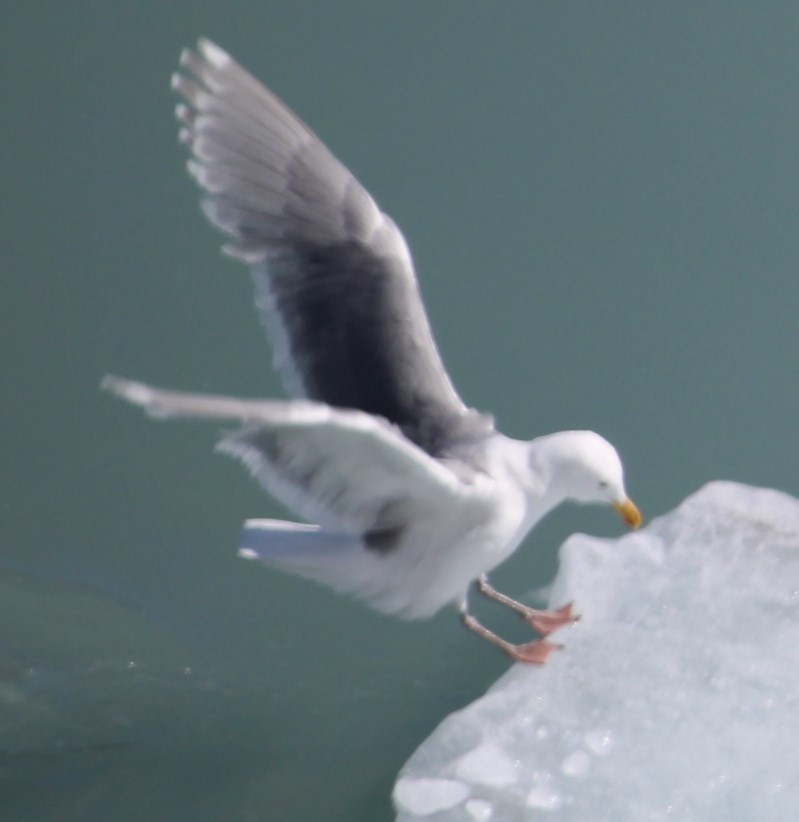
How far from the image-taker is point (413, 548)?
199cm

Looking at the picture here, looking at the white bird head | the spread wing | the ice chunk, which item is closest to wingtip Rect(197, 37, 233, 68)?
the spread wing

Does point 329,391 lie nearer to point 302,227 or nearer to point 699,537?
point 302,227

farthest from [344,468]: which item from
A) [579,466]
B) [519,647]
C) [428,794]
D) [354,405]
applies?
[519,647]

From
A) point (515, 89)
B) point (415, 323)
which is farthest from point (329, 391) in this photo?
point (515, 89)

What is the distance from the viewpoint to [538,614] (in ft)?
7.95

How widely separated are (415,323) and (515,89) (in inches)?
50.8

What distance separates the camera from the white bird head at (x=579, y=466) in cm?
208

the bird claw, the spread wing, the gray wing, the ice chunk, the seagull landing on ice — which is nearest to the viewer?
the spread wing

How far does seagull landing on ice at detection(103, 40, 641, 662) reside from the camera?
192 centimetres

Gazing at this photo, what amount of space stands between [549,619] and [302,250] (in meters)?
0.82

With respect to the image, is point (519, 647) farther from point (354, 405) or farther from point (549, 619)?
point (354, 405)

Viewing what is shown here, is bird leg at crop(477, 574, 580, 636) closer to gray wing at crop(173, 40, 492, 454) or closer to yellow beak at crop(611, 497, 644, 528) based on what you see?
yellow beak at crop(611, 497, 644, 528)

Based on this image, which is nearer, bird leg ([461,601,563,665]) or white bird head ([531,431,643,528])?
white bird head ([531,431,643,528])

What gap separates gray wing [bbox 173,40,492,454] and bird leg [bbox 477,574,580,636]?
476 millimetres
